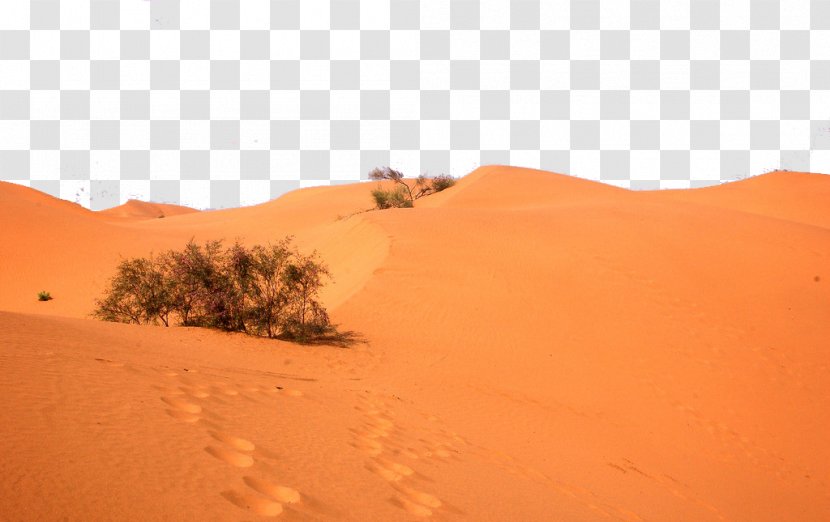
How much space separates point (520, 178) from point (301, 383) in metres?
31.1

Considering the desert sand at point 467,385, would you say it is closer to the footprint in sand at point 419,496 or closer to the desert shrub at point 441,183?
the footprint in sand at point 419,496

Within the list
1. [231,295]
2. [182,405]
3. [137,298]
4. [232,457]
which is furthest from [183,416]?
[137,298]

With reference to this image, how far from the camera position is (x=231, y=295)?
938 centimetres

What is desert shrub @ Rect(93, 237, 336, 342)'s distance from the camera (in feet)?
30.7

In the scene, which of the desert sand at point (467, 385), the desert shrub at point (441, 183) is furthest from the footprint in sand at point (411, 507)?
the desert shrub at point (441, 183)

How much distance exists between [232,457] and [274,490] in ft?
1.44

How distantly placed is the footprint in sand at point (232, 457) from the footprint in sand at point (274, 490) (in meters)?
0.19

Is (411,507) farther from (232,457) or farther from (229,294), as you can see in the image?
(229,294)

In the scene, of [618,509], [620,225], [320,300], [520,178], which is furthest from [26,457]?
[520,178]

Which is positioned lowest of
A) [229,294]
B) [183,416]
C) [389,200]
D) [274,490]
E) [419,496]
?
[419,496]

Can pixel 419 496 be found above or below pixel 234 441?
below

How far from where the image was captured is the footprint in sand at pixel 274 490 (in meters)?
2.67

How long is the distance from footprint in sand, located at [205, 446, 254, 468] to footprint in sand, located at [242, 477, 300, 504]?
0.61ft

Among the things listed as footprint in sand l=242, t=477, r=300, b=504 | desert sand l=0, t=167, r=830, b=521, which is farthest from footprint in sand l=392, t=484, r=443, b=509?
footprint in sand l=242, t=477, r=300, b=504
